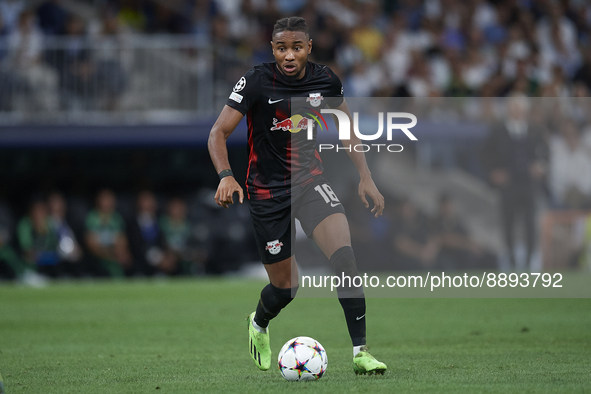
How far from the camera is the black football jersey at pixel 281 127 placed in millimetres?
5430

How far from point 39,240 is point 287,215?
1107cm

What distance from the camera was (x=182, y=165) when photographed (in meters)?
17.3

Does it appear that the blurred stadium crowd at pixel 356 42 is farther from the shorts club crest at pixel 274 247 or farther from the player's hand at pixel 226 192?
the player's hand at pixel 226 192

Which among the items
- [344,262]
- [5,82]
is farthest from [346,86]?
[344,262]

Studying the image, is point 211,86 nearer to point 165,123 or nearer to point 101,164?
point 165,123

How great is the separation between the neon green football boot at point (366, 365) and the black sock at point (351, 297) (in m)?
0.11

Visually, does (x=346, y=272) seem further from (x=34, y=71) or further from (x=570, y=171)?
(x=34, y=71)

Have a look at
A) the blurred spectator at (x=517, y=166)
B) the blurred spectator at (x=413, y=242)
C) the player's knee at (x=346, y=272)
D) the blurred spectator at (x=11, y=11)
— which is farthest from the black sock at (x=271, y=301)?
the blurred spectator at (x=11, y=11)

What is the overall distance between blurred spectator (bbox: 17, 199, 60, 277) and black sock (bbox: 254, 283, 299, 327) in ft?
34.5

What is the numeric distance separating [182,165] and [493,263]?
6765 mm

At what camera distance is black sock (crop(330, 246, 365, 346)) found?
17.1 feet

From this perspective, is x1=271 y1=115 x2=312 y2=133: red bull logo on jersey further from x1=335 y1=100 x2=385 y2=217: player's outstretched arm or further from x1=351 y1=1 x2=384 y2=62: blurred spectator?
x1=351 y1=1 x2=384 y2=62: blurred spectator

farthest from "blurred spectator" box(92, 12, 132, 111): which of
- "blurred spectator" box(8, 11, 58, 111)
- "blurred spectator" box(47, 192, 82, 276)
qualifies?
"blurred spectator" box(47, 192, 82, 276)

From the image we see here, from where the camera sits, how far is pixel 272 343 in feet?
23.8
